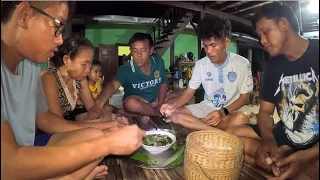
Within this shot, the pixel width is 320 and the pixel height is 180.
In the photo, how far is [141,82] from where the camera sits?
2.41 meters

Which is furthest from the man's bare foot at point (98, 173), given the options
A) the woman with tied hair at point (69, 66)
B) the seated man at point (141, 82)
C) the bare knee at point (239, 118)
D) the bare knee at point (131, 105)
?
the bare knee at point (131, 105)

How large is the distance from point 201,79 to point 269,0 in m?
1.11

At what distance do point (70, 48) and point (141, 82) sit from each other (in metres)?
0.96

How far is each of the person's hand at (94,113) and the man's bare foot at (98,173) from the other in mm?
636

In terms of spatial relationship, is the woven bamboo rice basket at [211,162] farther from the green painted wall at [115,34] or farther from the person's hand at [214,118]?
the green painted wall at [115,34]

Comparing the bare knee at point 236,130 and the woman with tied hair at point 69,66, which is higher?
the woman with tied hair at point 69,66

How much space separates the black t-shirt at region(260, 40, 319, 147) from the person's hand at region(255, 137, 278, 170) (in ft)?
0.31

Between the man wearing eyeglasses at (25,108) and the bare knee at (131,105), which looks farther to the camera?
the bare knee at (131,105)

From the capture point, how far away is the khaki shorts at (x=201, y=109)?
1872mm

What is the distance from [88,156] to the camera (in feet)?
2.17

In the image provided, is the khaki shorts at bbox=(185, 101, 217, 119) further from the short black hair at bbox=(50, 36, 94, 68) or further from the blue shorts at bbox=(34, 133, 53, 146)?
the blue shorts at bbox=(34, 133, 53, 146)

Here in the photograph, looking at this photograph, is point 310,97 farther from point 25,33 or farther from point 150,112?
point 150,112

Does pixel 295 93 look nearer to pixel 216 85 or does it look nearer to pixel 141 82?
pixel 216 85

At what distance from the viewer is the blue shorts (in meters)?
1.14
